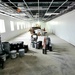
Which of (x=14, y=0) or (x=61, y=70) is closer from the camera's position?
(x=61, y=70)

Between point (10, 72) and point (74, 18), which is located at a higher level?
point (74, 18)

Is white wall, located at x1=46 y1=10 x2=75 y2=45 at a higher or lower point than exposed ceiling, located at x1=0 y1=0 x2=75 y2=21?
lower

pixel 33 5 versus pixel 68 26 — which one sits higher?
pixel 33 5

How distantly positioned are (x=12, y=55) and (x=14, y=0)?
2372mm

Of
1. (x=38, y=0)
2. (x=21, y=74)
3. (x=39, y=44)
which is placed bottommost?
(x=21, y=74)

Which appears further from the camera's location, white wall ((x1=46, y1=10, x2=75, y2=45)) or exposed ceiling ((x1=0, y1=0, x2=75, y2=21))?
white wall ((x1=46, y1=10, x2=75, y2=45))

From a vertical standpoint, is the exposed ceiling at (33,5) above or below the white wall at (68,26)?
above

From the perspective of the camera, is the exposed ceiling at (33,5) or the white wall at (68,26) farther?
the white wall at (68,26)

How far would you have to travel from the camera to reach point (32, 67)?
10.5ft

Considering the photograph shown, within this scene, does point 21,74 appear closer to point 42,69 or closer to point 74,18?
point 42,69

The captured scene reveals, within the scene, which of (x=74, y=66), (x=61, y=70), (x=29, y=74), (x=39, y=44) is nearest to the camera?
(x=29, y=74)

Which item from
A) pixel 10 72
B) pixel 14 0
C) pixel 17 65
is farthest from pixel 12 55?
pixel 14 0

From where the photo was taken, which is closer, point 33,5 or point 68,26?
point 33,5

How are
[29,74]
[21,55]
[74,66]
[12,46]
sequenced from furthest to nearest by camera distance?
1. [12,46]
2. [21,55]
3. [74,66]
4. [29,74]
